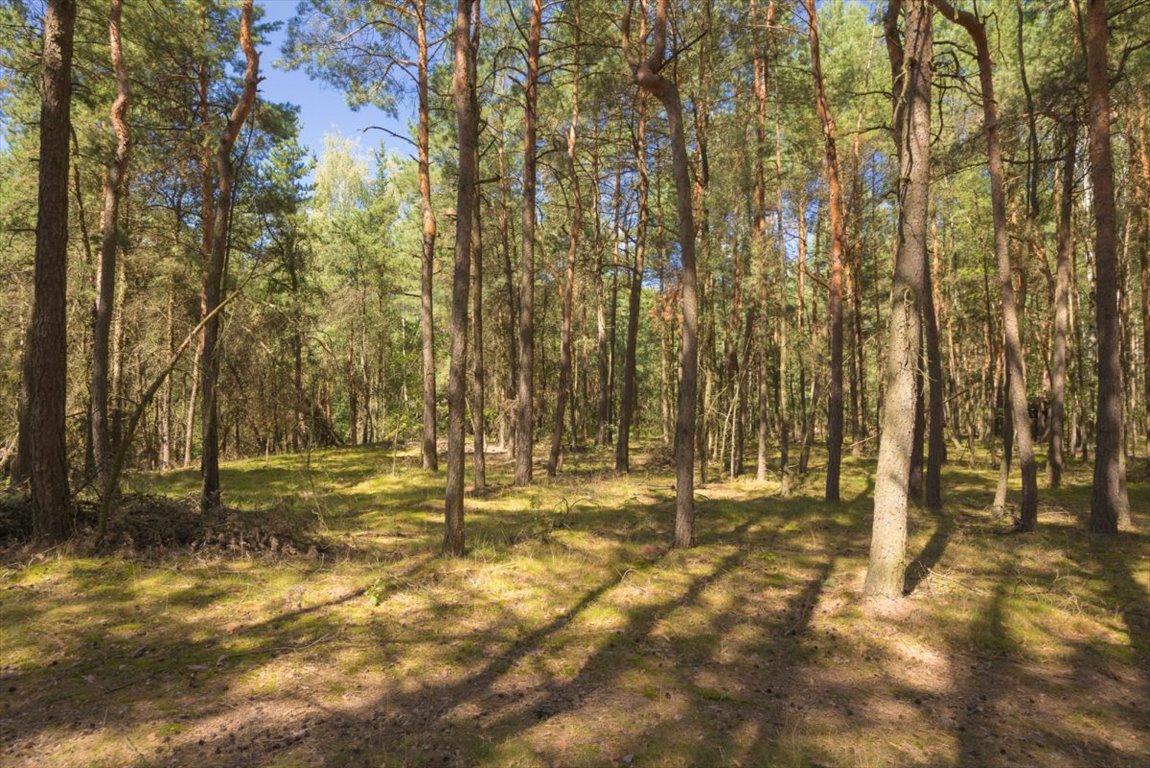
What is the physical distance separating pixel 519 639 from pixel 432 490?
7563mm

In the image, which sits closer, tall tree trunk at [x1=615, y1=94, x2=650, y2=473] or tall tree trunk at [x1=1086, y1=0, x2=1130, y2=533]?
tall tree trunk at [x1=1086, y1=0, x2=1130, y2=533]

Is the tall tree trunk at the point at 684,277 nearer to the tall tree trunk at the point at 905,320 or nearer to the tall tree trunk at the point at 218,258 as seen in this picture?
the tall tree trunk at the point at 905,320

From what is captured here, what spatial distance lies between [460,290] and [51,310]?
4.66 metres

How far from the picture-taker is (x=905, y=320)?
6719 mm

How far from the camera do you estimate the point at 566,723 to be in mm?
4285

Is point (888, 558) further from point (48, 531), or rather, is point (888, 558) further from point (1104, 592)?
point (48, 531)

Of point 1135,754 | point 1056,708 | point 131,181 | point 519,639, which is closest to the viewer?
point 1135,754

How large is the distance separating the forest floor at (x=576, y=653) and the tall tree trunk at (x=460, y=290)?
736 millimetres

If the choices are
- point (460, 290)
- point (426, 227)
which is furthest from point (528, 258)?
point (460, 290)

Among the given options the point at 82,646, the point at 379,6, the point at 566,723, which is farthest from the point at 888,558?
the point at 379,6

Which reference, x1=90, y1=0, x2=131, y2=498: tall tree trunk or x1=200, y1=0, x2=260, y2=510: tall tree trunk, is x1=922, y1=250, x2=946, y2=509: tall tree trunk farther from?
x1=90, y1=0, x2=131, y2=498: tall tree trunk

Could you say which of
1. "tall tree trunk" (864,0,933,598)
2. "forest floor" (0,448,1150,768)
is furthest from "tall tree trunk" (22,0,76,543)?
"tall tree trunk" (864,0,933,598)

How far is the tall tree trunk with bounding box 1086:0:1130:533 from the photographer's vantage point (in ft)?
31.4

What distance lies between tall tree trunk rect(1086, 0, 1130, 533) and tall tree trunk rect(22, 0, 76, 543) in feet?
48.3
